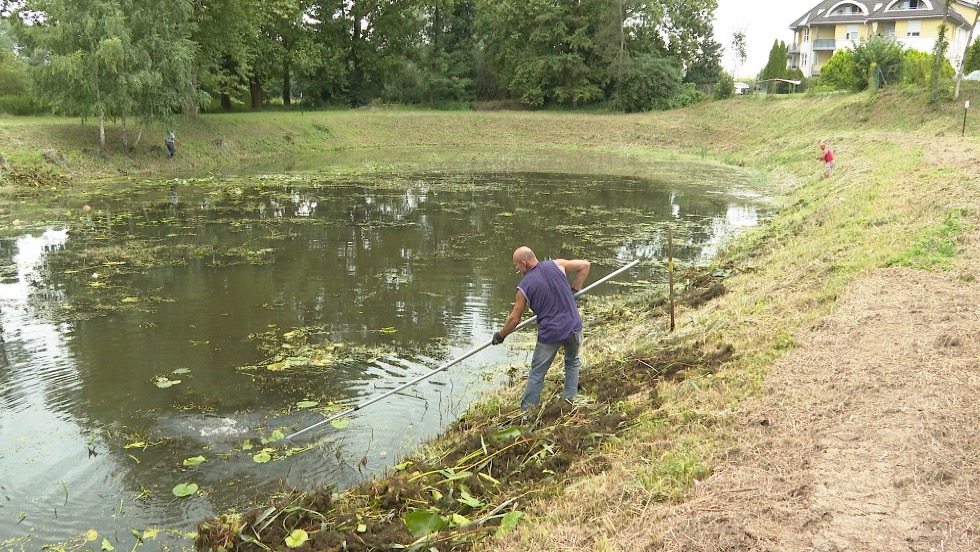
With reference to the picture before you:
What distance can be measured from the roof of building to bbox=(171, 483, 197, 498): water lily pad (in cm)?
6319

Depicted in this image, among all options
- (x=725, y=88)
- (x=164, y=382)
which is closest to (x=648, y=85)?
(x=725, y=88)

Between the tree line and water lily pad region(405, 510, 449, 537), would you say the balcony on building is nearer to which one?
the tree line

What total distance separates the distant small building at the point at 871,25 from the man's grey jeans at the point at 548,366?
58066 mm

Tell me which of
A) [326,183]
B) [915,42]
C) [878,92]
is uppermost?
[915,42]

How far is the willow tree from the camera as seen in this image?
90.7ft

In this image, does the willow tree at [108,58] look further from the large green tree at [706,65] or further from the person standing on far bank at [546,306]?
the large green tree at [706,65]

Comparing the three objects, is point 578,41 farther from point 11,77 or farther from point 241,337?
point 241,337

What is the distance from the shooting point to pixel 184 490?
6328 millimetres

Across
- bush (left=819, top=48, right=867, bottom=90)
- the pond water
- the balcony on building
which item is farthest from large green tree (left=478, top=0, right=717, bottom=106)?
the pond water

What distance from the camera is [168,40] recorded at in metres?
31.0

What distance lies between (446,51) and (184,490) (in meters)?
56.2

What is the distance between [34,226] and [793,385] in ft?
60.9

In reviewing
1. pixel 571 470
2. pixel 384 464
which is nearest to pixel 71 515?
pixel 384 464

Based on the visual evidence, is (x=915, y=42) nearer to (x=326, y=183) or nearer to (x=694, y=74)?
(x=694, y=74)
